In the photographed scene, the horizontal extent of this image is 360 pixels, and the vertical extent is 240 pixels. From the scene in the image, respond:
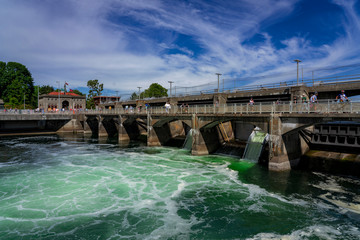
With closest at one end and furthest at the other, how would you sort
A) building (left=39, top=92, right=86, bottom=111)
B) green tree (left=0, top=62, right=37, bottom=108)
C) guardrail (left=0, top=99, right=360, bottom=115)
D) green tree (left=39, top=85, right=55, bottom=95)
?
guardrail (left=0, top=99, right=360, bottom=115), green tree (left=0, top=62, right=37, bottom=108), building (left=39, top=92, right=86, bottom=111), green tree (left=39, top=85, right=55, bottom=95)

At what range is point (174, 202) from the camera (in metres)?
17.6

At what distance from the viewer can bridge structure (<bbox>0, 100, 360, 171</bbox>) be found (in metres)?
22.5

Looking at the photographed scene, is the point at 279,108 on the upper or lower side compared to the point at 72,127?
upper

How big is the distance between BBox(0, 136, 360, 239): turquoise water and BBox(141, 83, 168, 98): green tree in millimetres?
81467

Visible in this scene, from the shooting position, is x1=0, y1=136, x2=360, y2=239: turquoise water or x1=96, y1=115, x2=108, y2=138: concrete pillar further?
x1=96, y1=115, x2=108, y2=138: concrete pillar

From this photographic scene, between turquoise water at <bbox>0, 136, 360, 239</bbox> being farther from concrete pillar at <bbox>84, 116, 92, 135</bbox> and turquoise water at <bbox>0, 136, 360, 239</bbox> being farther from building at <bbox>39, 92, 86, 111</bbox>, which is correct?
building at <bbox>39, 92, 86, 111</bbox>

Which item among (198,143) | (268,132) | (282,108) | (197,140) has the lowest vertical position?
(198,143)

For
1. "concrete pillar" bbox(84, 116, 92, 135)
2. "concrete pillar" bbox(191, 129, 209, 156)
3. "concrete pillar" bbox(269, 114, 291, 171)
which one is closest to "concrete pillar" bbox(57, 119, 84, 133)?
"concrete pillar" bbox(84, 116, 92, 135)

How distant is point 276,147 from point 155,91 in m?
89.1

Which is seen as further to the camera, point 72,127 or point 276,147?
point 72,127

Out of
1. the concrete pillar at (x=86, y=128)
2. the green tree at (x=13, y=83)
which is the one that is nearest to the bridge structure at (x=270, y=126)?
the concrete pillar at (x=86, y=128)

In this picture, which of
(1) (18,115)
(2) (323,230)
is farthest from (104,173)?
(1) (18,115)

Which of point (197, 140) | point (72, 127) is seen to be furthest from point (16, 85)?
point (197, 140)

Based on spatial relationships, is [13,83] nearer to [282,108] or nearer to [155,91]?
[155,91]
